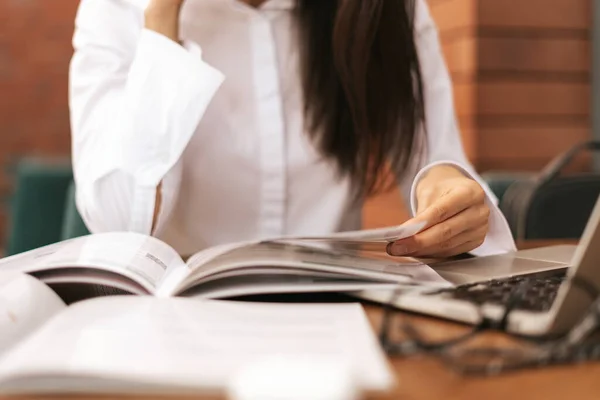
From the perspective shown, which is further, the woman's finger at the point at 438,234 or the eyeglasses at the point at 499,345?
the woman's finger at the point at 438,234

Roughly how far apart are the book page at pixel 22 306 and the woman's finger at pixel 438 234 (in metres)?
0.28

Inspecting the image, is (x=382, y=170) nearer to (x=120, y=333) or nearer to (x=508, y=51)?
(x=120, y=333)

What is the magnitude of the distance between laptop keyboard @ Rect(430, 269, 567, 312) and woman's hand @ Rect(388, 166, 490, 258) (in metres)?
0.09

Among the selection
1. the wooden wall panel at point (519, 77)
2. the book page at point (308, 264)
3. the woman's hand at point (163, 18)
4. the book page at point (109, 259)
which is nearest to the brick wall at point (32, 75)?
the wooden wall panel at point (519, 77)

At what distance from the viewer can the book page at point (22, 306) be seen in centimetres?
39

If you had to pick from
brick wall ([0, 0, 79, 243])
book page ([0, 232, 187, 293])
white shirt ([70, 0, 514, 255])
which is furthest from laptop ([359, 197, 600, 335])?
brick wall ([0, 0, 79, 243])

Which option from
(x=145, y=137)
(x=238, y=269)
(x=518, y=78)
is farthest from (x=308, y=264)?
(x=518, y=78)

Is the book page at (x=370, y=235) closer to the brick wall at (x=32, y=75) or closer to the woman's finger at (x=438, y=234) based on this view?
the woman's finger at (x=438, y=234)

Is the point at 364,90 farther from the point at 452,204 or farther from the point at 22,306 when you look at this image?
the point at 22,306

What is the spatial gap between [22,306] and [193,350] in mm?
177

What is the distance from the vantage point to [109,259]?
469 millimetres

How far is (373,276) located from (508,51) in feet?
4.69

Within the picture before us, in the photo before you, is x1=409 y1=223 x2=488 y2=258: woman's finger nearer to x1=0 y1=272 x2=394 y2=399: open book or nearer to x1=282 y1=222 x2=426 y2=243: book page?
x1=282 y1=222 x2=426 y2=243: book page

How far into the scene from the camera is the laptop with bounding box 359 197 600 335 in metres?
0.34
